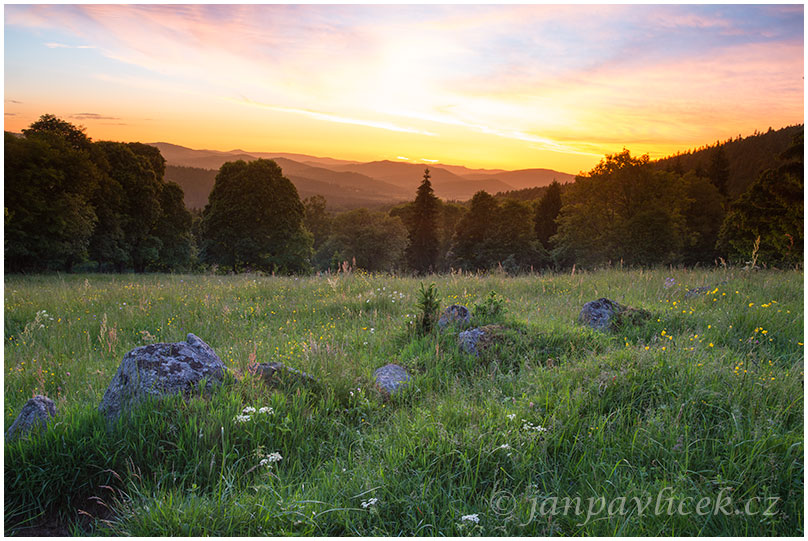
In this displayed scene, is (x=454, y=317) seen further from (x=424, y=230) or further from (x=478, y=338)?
(x=424, y=230)

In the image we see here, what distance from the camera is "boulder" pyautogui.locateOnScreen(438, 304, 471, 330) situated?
5.92 m

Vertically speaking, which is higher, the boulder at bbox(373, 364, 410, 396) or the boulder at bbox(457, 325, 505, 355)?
the boulder at bbox(457, 325, 505, 355)

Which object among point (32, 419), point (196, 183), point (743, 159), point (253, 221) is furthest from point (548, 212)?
point (196, 183)

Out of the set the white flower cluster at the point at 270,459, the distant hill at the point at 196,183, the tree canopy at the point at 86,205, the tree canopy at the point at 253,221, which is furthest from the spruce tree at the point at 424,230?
the distant hill at the point at 196,183

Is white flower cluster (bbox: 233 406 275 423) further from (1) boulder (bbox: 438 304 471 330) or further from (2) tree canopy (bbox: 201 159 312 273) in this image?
(2) tree canopy (bbox: 201 159 312 273)

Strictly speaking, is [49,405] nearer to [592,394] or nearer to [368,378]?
[368,378]

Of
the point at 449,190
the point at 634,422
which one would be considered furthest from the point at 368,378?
the point at 449,190

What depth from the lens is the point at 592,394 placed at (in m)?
3.61

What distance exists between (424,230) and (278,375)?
180ft

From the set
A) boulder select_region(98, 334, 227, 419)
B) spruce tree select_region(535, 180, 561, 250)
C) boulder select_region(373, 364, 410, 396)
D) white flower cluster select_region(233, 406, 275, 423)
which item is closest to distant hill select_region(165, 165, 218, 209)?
spruce tree select_region(535, 180, 561, 250)

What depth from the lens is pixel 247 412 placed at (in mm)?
3420

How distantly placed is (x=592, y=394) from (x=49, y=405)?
4401 mm

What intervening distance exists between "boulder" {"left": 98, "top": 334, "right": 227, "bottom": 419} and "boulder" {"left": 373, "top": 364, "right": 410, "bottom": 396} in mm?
1491

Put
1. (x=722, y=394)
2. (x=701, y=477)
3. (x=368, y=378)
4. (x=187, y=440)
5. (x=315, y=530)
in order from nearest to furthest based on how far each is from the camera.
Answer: (x=315, y=530) < (x=701, y=477) < (x=187, y=440) < (x=722, y=394) < (x=368, y=378)
